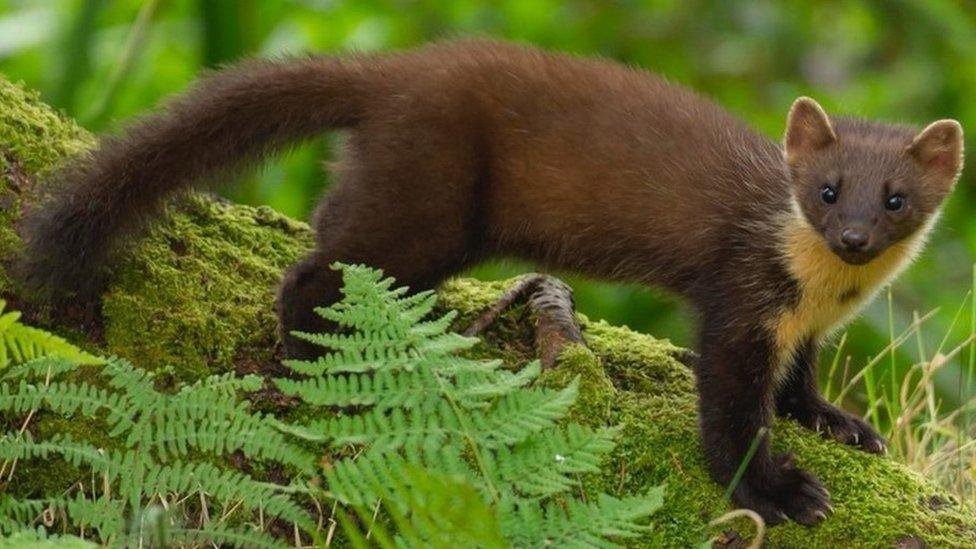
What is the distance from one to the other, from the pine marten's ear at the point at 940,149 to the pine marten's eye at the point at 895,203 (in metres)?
0.20

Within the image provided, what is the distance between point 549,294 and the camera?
20.0ft

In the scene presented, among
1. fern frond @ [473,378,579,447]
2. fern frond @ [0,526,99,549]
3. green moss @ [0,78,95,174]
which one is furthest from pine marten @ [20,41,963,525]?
fern frond @ [0,526,99,549]

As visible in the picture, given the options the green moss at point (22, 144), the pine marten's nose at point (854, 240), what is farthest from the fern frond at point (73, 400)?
the pine marten's nose at point (854, 240)

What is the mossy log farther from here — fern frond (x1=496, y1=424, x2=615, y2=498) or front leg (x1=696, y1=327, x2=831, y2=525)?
fern frond (x1=496, y1=424, x2=615, y2=498)

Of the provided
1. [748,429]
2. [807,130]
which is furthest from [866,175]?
[748,429]

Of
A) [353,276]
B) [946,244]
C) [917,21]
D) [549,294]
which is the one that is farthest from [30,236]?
[946,244]

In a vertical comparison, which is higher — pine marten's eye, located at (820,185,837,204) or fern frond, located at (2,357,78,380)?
pine marten's eye, located at (820,185,837,204)

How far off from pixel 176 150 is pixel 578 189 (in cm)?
159

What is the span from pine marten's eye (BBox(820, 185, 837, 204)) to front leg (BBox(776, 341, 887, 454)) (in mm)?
590

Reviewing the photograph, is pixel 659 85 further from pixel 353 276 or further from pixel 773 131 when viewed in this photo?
pixel 773 131

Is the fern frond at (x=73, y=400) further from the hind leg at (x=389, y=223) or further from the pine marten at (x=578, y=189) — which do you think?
the hind leg at (x=389, y=223)

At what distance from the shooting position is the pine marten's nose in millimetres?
5547

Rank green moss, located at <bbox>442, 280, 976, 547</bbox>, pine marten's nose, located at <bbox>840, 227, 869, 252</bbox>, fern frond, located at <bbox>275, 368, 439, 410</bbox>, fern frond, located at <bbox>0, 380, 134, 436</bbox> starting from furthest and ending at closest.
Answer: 1. pine marten's nose, located at <bbox>840, 227, 869, 252</bbox>
2. green moss, located at <bbox>442, 280, 976, 547</bbox>
3. fern frond, located at <bbox>0, 380, 134, 436</bbox>
4. fern frond, located at <bbox>275, 368, 439, 410</bbox>

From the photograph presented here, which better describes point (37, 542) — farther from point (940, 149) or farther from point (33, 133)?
point (940, 149)
